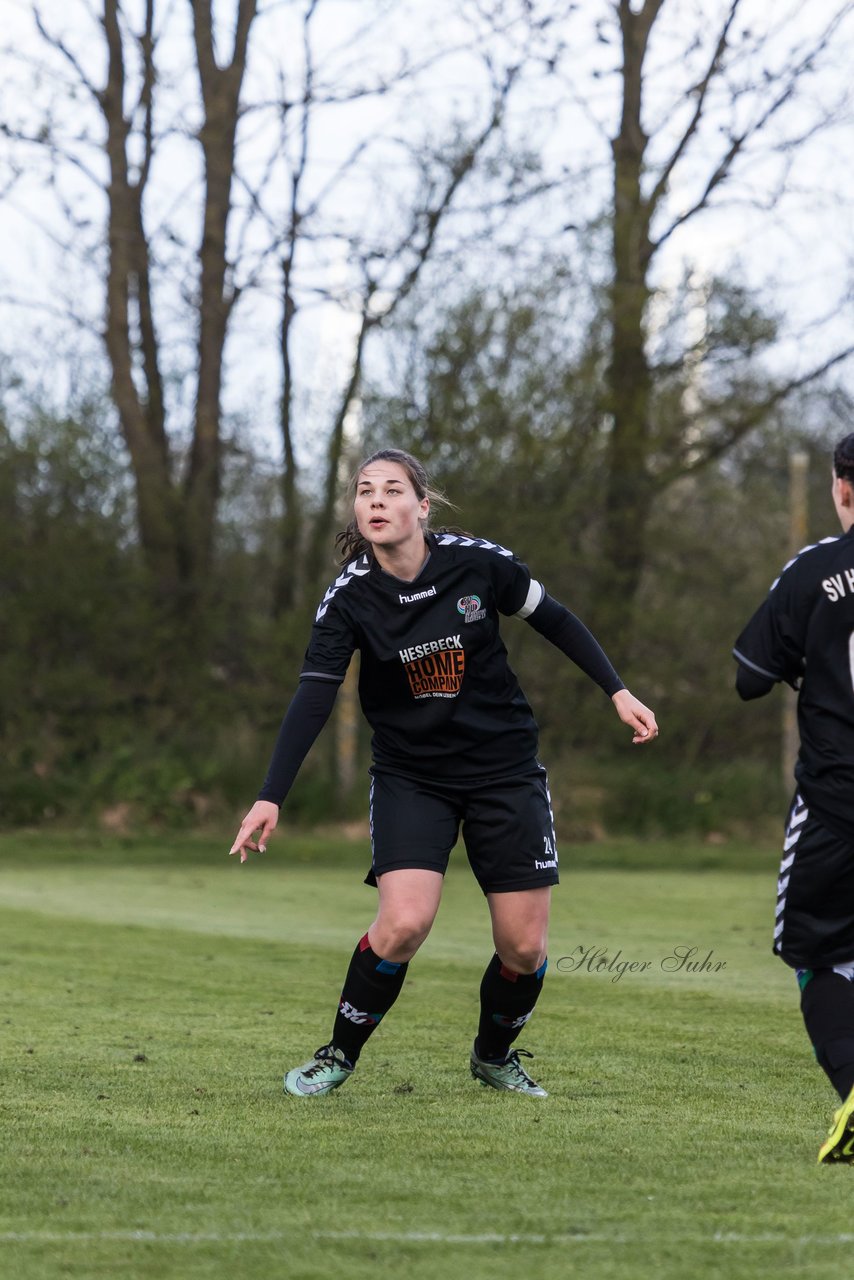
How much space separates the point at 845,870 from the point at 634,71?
19.5 metres

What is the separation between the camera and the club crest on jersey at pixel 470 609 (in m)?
5.07

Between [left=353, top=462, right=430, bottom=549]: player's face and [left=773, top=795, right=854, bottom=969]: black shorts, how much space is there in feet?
4.95

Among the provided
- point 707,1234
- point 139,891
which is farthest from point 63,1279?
point 139,891

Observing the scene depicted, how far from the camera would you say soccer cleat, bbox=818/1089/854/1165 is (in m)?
3.88

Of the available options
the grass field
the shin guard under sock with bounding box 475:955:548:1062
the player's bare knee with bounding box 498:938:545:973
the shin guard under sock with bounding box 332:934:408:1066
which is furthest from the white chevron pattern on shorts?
the shin guard under sock with bounding box 332:934:408:1066

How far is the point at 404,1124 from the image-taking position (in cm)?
457

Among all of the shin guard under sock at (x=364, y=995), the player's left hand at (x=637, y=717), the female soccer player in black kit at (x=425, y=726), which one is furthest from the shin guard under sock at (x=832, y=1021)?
the shin guard under sock at (x=364, y=995)

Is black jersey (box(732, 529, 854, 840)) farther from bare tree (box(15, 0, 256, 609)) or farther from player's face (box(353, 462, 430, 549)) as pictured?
bare tree (box(15, 0, 256, 609))

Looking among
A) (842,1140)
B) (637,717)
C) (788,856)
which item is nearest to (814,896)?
(788,856)

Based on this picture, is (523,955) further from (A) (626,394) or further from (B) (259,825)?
(A) (626,394)

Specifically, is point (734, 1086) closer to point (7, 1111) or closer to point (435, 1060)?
point (435, 1060)

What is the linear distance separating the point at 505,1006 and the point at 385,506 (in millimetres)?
1597

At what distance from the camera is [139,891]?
13.9 meters

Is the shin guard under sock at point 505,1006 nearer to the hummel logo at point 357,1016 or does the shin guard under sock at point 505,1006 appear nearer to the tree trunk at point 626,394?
the hummel logo at point 357,1016
